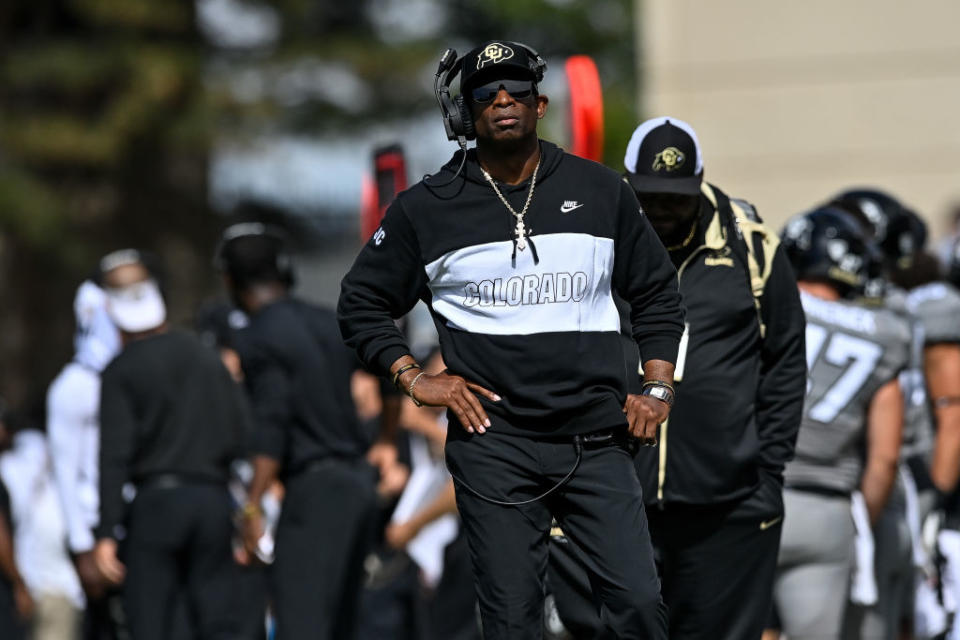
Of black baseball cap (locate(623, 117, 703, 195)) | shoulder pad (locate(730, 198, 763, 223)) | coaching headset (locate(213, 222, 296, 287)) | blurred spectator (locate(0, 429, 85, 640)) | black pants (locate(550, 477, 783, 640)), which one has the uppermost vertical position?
black baseball cap (locate(623, 117, 703, 195))

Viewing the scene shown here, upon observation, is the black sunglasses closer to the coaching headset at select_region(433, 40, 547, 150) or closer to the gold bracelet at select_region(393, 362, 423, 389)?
the coaching headset at select_region(433, 40, 547, 150)

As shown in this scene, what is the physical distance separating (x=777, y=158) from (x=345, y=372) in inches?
453

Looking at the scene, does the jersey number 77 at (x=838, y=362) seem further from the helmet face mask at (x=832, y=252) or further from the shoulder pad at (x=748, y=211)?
the shoulder pad at (x=748, y=211)

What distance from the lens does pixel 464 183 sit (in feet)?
17.9

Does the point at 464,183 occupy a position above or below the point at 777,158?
above

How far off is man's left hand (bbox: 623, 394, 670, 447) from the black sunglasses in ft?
3.15

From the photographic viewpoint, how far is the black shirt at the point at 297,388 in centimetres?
825

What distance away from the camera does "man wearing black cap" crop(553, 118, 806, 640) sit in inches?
250

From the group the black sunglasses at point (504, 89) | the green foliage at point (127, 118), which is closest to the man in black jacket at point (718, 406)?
the black sunglasses at point (504, 89)

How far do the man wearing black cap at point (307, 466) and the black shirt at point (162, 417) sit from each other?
0.20m

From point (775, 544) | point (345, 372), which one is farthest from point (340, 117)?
point (775, 544)

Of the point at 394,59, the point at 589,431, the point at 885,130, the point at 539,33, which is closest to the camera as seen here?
the point at 589,431

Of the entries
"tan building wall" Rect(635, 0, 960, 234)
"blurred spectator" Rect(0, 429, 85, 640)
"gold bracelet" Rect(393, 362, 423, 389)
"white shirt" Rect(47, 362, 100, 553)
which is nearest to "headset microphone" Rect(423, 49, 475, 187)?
"gold bracelet" Rect(393, 362, 423, 389)

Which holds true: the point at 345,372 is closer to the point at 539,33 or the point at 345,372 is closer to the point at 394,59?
the point at 394,59
